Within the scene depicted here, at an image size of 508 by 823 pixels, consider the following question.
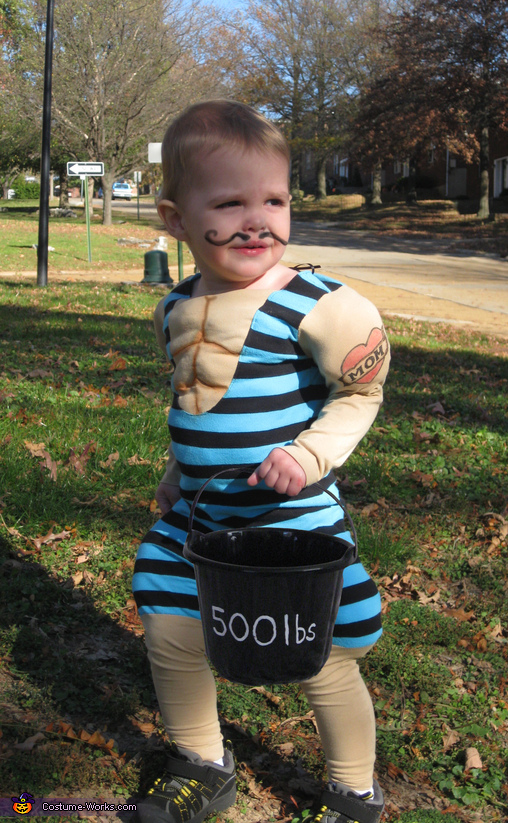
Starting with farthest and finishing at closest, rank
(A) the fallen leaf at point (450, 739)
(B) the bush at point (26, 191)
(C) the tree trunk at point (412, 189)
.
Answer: (B) the bush at point (26, 191) → (C) the tree trunk at point (412, 189) → (A) the fallen leaf at point (450, 739)

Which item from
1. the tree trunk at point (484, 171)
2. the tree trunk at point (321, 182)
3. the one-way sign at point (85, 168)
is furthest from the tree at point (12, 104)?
the tree trunk at point (484, 171)

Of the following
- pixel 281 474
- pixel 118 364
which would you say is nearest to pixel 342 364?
pixel 281 474

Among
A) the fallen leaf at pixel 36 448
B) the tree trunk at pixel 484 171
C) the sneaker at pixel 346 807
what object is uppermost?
the tree trunk at pixel 484 171

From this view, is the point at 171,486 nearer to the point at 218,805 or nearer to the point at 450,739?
the point at 218,805

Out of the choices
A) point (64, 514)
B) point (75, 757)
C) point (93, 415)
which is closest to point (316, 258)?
point (93, 415)

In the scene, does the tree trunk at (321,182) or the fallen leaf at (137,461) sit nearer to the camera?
the fallen leaf at (137,461)

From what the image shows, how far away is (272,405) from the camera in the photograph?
197cm

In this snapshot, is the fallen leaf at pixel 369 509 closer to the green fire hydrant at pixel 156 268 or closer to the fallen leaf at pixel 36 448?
the fallen leaf at pixel 36 448

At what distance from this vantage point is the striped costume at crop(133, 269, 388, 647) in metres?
1.94

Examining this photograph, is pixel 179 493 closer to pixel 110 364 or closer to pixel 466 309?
pixel 110 364

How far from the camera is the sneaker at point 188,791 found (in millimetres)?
2080

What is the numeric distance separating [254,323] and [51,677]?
146 centimetres

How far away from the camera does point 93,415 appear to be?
4957 millimetres

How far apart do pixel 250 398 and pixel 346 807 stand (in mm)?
1115
